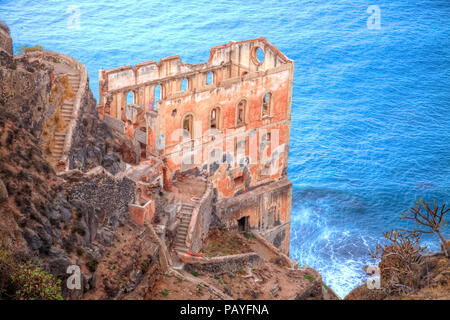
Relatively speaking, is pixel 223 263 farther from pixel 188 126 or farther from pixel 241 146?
pixel 241 146

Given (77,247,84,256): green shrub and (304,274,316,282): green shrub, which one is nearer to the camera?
(77,247,84,256): green shrub

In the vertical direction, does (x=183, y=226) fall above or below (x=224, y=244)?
above

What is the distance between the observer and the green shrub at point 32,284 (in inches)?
926

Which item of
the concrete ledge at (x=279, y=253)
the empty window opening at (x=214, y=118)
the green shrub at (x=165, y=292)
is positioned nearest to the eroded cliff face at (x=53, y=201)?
the green shrub at (x=165, y=292)

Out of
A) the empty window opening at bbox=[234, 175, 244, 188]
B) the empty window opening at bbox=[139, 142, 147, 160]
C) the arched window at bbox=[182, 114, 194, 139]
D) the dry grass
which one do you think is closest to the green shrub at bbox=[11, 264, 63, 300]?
the dry grass

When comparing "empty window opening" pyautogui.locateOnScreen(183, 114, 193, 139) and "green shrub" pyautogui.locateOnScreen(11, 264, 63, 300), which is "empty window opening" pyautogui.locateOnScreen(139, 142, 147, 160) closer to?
"empty window opening" pyautogui.locateOnScreen(183, 114, 193, 139)

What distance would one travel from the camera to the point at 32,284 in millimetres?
23750

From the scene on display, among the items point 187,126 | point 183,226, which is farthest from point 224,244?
point 187,126

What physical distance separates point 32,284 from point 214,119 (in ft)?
87.0

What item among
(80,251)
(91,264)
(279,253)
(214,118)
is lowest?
(279,253)

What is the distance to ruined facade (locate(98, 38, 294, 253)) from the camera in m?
45.3

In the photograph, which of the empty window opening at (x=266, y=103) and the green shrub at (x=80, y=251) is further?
the empty window opening at (x=266, y=103)

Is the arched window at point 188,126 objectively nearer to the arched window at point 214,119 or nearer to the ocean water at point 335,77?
the arched window at point 214,119

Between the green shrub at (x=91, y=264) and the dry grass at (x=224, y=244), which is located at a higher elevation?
the green shrub at (x=91, y=264)
